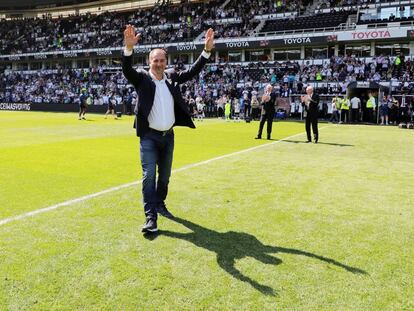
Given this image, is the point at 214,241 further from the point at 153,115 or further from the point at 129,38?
the point at 129,38

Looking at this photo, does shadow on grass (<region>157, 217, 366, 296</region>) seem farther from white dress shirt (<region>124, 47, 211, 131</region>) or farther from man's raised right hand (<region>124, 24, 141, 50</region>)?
man's raised right hand (<region>124, 24, 141, 50</region>)

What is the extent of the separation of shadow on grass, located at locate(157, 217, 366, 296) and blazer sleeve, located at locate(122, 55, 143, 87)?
6.01ft

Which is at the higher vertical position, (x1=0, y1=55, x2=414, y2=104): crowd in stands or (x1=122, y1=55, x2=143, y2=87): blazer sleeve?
(x1=0, y1=55, x2=414, y2=104): crowd in stands

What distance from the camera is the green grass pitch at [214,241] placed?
3.53 meters

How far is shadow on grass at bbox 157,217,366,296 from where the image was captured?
159 inches

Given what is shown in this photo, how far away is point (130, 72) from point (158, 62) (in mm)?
389

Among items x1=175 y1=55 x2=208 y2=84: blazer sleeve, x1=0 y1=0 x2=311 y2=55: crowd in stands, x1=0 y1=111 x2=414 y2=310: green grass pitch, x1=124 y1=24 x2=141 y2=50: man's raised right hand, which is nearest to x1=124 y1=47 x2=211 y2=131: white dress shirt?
x1=175 y1=55 x2=208 y2=84: blazer sleeve

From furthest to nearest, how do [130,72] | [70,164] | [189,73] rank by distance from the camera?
1. [70,164]
2. [189,73]
3. [130,72]

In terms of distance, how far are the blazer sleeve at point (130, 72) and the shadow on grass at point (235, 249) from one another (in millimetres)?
1833

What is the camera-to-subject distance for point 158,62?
5219 mm

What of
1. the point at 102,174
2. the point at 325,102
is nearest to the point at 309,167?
the point at 102,174

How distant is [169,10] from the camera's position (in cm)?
5812

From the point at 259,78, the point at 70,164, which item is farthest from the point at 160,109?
the point at 259,78

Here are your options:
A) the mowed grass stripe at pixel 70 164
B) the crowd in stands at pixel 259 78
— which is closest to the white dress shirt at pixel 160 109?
the mowed grass stripe at pixel 70 164
